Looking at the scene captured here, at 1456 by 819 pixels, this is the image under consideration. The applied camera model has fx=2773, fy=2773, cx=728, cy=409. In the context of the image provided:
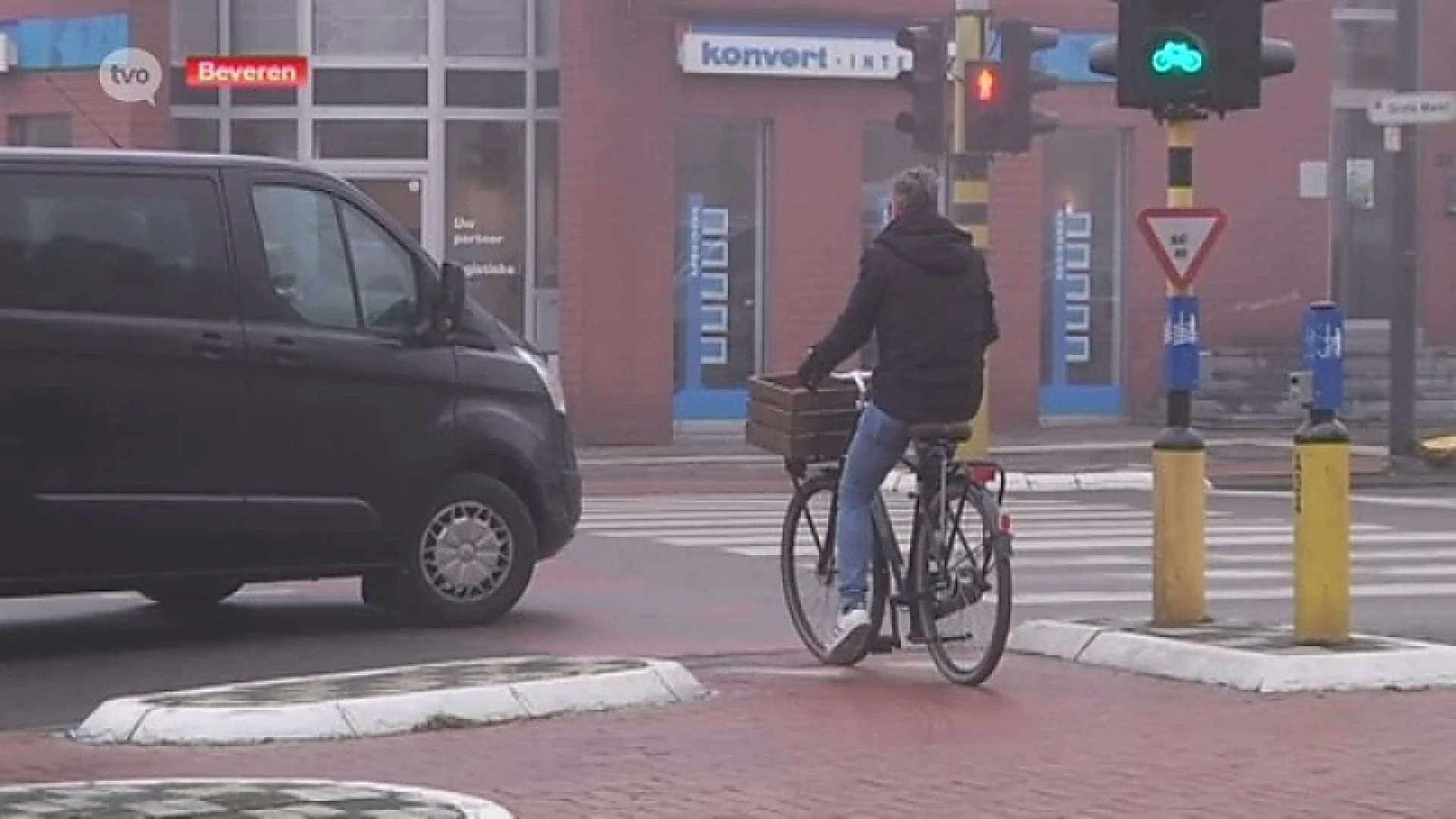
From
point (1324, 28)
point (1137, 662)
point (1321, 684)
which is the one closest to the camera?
point (1321, 684)

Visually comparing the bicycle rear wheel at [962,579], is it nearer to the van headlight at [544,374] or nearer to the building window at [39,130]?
the van headlight at [544,374]

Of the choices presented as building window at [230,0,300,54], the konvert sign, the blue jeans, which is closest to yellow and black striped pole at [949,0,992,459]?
the konvert sign

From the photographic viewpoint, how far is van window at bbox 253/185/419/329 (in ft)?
41.4

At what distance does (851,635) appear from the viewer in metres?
11.2

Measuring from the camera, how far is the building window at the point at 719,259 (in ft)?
98.2

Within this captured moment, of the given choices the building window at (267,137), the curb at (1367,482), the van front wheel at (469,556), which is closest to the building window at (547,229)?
the building window at (267,137)

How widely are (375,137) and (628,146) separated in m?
2.71

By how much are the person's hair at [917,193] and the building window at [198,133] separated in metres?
19.7

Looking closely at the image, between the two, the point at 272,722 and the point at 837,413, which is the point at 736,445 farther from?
the point at 272,722

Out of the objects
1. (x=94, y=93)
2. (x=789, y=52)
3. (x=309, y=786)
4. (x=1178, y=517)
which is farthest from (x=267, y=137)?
(x=309, y=786)

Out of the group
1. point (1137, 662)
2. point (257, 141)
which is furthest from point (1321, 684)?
point (257, 141)

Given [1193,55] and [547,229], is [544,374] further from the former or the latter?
[547,229]

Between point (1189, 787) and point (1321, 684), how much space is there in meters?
2.16

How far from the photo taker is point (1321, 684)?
34.5ft
